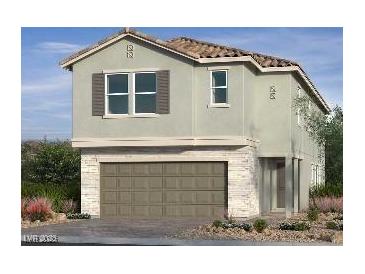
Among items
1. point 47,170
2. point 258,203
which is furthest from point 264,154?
point 47,170

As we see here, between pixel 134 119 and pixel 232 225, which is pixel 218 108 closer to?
pixel 134 119

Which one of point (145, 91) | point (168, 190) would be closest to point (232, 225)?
point (168, 190)

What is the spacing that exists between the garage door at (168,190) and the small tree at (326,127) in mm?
4766

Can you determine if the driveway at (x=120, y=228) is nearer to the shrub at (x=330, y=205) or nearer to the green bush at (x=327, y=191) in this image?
the shrub at (x=330, y=205)

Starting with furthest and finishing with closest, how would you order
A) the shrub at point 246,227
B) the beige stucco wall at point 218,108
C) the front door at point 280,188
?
the front door at point 280,188
the beige stucco wall at point 218,108
the shrub at point 246,227

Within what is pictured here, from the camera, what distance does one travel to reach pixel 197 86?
1009 inches

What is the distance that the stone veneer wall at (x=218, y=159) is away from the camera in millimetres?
25562

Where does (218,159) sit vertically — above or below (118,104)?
below

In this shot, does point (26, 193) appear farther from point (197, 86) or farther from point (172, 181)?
point (197, 86)

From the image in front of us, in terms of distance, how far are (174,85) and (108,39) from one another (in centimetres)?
274

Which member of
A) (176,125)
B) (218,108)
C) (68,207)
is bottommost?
(68,207)

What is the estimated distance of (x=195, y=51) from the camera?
→ 26.1m

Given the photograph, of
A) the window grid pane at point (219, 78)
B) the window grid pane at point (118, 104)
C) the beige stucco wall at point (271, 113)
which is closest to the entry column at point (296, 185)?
the beige stucco wall at point (271, 113)

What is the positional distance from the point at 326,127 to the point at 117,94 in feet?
27.8
